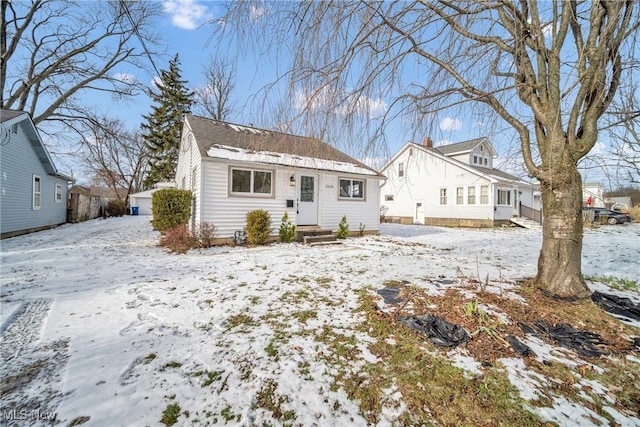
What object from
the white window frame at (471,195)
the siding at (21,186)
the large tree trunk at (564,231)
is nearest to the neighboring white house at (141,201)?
the siding at (21,186)

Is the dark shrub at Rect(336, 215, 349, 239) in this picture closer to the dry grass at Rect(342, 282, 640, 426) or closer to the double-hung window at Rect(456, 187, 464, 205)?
the dry grass at Rect(342, 282, 640, 426)

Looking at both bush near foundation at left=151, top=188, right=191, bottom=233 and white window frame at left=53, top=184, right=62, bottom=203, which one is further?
white window frame at left=53, top=184, right=62, bottom=203

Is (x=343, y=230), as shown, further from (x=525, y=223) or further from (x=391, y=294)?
(x=525, y=223)

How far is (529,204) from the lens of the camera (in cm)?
2022

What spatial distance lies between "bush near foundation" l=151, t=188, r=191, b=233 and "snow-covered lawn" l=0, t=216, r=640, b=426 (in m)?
2.60

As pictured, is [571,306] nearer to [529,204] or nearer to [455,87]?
[455,87]

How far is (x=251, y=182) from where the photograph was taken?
869cm

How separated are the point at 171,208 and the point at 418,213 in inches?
694

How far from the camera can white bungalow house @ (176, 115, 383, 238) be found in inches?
316

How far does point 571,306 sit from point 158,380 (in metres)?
4.73

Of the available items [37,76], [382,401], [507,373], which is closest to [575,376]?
[507,373]

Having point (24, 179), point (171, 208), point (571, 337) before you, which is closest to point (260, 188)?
point (171, 208)

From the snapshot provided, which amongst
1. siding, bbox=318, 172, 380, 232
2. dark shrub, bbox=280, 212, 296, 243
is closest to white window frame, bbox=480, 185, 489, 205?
siding, bbox=318, 172, 380, 232

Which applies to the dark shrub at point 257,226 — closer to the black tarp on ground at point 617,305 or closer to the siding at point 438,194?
the black tarp on ground at point 617,305
